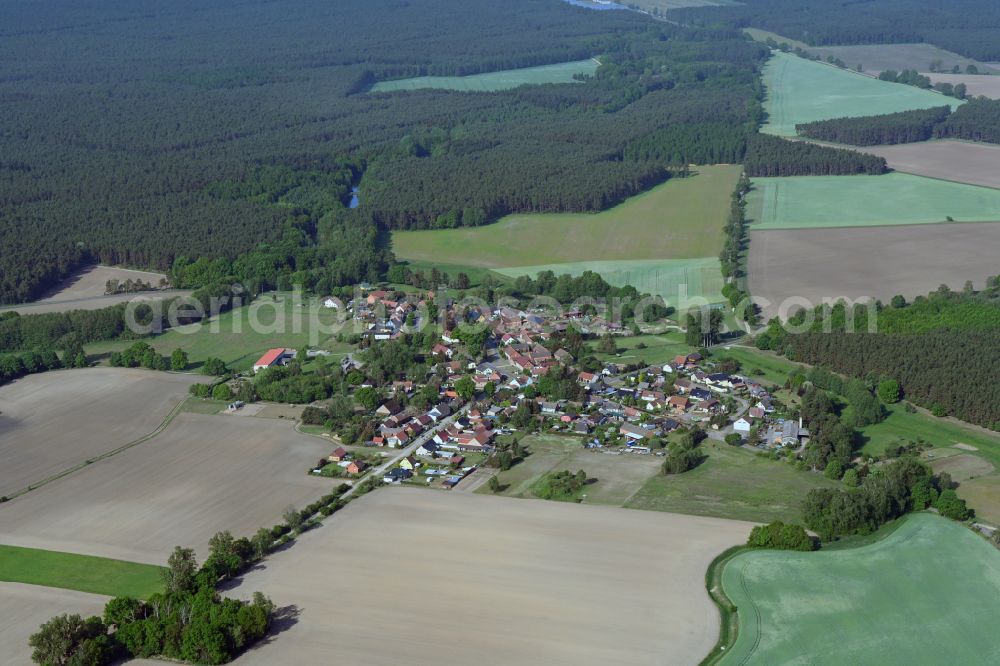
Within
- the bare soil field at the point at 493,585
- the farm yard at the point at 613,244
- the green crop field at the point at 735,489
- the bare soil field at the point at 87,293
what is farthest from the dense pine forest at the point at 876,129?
the bare soil field at the point at 493,585

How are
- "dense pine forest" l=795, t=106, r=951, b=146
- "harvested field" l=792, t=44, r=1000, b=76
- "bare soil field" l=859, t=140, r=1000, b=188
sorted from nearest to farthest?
1. "bare soil field" l=859, t=140, r=1000, b=188
2. "dense pine forest" l=795, t=106, r=951, b=146
3. "harvested field" l=792, t=44, r=1000, b=76

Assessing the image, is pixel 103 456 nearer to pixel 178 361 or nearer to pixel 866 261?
pixel 178 361

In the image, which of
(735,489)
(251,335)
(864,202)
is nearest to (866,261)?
(864,202)

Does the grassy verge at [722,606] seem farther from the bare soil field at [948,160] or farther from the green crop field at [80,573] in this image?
the bare soil field at [948,160]

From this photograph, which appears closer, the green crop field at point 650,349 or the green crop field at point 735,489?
the green crop field at point 735,489

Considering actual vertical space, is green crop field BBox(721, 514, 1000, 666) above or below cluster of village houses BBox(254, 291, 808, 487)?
below

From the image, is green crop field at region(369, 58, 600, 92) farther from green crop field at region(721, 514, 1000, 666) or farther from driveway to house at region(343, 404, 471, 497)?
green crop field at region(721, 514, 1000, 666)

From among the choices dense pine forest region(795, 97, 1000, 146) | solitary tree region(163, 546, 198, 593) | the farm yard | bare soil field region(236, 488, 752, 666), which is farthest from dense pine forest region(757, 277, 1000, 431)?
dense pine forest region(795, 97, 1000, 146)

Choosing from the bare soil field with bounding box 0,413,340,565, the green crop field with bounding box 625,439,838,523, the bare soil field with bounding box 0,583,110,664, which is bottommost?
the bare soil field with bounding box 0,583,110,664

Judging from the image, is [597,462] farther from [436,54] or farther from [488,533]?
[436,54]
